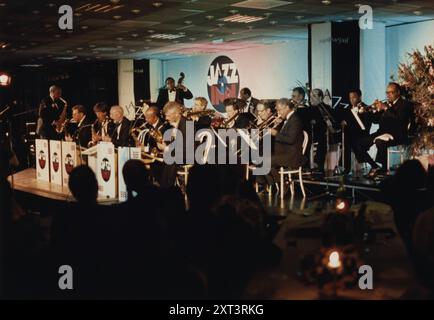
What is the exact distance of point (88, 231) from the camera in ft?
10.8

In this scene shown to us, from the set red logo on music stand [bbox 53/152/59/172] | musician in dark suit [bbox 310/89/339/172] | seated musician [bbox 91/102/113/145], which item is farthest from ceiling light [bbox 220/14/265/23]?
red logo on music stand [bbox 53/152/59/172]

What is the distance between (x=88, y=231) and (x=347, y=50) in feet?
27.7

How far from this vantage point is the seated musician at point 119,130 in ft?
24.3

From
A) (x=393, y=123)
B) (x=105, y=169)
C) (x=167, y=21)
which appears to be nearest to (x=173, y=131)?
(x=105, y=169)

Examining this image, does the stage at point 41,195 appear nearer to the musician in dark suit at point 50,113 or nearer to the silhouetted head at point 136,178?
the musician in dark suit at point 50,113

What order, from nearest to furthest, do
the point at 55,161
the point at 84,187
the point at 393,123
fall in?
the point at 84,187 < the point at 393,123 < the point at 55,161

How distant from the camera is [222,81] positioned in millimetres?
16875

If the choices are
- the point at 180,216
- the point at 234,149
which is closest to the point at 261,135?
the point at 234,149

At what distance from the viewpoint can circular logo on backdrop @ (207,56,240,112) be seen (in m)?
16.3

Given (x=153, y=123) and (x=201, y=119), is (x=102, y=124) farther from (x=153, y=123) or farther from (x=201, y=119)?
(x=201, y=119)

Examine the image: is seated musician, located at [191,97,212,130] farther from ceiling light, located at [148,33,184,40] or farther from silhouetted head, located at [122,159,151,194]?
ceiling light, located at [148,33,184,40]

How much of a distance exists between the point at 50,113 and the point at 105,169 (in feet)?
8.88

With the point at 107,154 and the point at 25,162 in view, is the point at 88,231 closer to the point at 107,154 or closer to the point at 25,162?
the point at 107,154

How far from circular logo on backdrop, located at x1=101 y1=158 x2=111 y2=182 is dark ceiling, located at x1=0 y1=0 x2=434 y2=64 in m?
2.65
